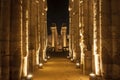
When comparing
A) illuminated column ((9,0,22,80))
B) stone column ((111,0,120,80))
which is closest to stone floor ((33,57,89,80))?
stone column ((111,0,120,80))

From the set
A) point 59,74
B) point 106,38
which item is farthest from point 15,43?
point 59,74

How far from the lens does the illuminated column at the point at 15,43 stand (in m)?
14.9

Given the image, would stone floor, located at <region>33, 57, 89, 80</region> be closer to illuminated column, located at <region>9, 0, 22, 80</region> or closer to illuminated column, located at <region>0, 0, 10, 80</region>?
illuminated column, located at <region>9, 0, 22, 80</region>

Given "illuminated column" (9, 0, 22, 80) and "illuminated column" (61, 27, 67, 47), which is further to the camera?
"illuminated column" (61, 27, 67, 47)

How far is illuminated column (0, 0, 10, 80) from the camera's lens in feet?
47.3

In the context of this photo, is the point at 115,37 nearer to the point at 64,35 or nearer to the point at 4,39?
the point at 4,39

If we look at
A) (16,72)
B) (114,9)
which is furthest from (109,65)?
(16,72)

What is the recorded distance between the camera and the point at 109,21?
15734 millimetres

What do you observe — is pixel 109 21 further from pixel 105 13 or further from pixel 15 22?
pixel 15 22

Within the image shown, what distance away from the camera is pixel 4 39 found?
572 inches

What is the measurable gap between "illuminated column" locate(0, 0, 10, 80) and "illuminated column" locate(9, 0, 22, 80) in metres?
0.29

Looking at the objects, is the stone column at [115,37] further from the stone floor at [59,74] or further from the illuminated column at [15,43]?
the stone floor at [59,74]

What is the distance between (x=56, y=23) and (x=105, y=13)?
48.6 m

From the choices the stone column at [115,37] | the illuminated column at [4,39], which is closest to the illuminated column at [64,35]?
the stone column at [115,37]
